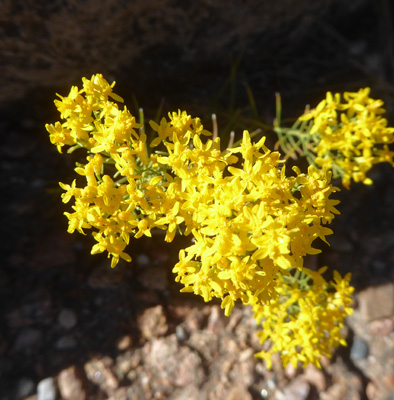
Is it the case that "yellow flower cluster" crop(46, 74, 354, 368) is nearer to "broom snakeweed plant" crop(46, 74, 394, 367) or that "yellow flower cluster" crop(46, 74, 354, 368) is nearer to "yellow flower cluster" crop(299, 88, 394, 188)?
"broom snakeweed plant" crop(46, 74, 394, 367)

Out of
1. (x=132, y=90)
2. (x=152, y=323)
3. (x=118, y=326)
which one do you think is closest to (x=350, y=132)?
(x=132, y=90)

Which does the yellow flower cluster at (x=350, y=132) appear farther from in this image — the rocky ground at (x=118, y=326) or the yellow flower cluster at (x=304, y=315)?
the rocky ground at (x=118, y=326)

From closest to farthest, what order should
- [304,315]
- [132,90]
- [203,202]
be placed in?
[203,202]
[304,315]
[132,90]

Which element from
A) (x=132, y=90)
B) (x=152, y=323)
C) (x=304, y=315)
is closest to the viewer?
(x=304, y=315)

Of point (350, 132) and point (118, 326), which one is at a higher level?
point (350, 132)

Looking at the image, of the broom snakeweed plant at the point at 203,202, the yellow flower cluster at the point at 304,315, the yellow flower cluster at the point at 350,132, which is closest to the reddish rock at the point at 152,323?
the yellow flower cluster at the point at 304,315

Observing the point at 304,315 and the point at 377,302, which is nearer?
the point at 304,315

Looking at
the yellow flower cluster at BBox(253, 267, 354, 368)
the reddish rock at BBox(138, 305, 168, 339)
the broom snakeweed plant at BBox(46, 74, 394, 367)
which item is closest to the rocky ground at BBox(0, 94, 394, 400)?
the reddish rock at BBox(138, 305, 168, 339)

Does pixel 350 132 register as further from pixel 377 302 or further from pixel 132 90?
pixel 132 90
